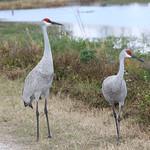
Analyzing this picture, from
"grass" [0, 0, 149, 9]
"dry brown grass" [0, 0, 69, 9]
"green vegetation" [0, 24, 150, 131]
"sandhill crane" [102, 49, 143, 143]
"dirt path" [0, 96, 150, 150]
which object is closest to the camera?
"dirt path" [0, 96, 150, 150]

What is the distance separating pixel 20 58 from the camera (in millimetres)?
13977

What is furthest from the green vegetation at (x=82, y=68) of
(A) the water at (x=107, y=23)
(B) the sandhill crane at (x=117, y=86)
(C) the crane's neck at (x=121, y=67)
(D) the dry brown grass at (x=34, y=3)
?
(D) the dry brown grass at (x=34, y=3)

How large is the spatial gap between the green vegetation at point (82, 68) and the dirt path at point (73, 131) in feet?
1.42

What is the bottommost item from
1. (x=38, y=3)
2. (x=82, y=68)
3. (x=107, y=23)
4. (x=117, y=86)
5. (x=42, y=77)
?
(x=38, y=3)

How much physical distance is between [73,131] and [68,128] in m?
0.22

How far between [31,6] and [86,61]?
32.6 meters

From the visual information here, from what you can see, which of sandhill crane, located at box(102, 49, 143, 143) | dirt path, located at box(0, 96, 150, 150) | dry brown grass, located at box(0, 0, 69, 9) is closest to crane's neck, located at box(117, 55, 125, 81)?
sandhill crane, located at box(102, 49, 143, 143)

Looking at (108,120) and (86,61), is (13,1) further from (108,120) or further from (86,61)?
(108,120)

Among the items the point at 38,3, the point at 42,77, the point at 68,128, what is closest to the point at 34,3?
the point at 38,3

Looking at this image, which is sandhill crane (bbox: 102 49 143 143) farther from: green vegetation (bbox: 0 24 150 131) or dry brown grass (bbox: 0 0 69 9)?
dry brown grass (bbox: 0 0 69 9)

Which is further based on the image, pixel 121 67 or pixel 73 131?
pixel 73 131

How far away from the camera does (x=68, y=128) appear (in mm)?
8930

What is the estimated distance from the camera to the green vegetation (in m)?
10.3

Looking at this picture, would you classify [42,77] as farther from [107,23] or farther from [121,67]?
[107,23]
